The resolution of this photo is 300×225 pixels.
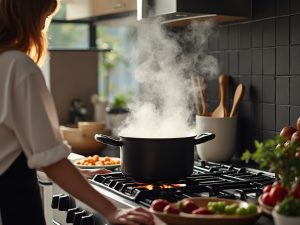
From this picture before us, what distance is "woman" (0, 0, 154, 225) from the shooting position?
4.89 ft

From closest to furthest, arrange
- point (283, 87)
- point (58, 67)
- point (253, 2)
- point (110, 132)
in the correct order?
point (283, 87), point (253, 2), point (110, 132), point (58, 67)

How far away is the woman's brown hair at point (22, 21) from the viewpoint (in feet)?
5.23

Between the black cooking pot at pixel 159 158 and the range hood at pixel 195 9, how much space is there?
0.62 metres

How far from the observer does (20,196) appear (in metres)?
1.71

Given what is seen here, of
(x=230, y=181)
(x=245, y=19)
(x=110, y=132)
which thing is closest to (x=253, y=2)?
(x=245, y=19)

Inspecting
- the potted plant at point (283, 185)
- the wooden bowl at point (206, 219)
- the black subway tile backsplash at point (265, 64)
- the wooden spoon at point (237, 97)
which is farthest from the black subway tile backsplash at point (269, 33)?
the wooden bowl at point (206, 219)

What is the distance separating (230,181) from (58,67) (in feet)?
6.16

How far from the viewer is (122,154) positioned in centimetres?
198

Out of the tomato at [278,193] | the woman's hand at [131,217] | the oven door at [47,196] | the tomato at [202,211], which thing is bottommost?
the oven door at [47,196]

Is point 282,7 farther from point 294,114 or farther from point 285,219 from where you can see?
point 285,219

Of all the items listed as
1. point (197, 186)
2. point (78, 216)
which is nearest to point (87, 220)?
point (78, 216)

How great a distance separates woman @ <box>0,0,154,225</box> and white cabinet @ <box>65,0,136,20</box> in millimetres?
1455

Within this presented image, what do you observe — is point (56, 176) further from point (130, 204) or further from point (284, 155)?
point (284, 155)

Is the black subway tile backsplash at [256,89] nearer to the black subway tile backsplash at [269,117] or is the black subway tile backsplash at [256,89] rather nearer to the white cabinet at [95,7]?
the black subway tile backsplash at [269,117]
